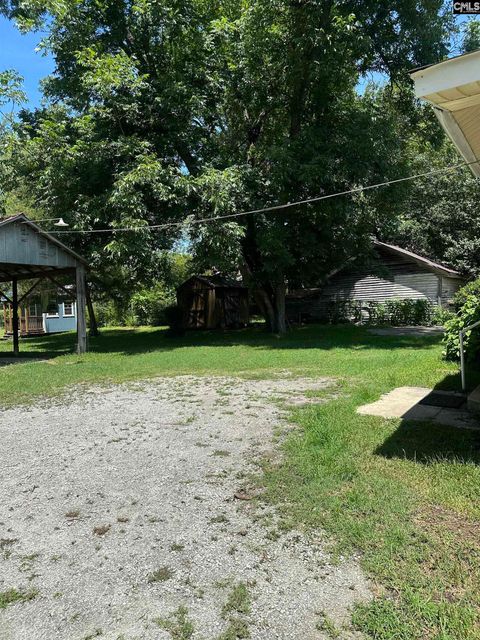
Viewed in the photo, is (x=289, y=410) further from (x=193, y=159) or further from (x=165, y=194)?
(x=193, y=159)

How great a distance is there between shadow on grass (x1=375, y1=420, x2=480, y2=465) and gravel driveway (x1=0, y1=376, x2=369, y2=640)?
3.77 ft

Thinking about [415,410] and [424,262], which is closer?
[415,410]

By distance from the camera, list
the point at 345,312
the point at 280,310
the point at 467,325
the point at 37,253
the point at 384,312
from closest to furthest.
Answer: the point at 467,325 → the point at 37,253 → the point at 280,310 → the point at 384,312 → the point at 345,312

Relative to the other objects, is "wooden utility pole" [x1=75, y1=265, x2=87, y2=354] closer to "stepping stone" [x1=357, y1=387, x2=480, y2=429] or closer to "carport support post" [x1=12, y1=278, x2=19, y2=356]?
"carport support post" [x1=12, y1=278, x2=19, y2=356]

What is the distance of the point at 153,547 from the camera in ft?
8.98

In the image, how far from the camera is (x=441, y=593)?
217 centimetres

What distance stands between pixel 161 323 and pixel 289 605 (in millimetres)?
27058

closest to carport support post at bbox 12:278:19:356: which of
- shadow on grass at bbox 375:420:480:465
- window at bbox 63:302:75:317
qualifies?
window at bbox 63:302:75:317

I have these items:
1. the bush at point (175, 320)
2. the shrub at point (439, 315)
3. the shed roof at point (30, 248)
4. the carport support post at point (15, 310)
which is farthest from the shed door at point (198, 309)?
the shrub at point (439, 315)

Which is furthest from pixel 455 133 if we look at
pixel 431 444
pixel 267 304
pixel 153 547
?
pixel 267 304

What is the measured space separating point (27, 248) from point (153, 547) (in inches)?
458

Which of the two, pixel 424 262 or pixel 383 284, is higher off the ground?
pixel 424 262

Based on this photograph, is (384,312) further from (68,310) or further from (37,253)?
(68,310)

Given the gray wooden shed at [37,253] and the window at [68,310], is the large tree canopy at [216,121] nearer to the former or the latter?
the gray wooden shed at [37,253]
